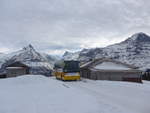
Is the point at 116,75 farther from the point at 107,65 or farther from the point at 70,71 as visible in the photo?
the point at 70,71

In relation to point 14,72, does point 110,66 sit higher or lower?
higher

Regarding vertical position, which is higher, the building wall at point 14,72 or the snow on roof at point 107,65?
the snow on roof at point 107,65

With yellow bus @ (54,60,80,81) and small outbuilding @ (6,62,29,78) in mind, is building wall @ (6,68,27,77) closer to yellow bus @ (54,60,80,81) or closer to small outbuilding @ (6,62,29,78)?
small outbuilding @ (6,62,29,78)

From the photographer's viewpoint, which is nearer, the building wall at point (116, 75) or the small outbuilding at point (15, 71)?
the building wall at point (116, 75)

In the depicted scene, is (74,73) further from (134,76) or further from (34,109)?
(34,109)

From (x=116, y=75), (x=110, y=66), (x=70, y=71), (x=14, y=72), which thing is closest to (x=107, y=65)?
(x=110, y=66)

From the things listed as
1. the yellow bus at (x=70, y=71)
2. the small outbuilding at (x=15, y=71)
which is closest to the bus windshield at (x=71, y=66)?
the yellow bus at (x=70, y=71)

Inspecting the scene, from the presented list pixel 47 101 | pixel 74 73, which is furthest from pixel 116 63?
pixel 47 101

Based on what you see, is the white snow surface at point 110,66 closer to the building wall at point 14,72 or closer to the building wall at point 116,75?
the building wall at point 116,75

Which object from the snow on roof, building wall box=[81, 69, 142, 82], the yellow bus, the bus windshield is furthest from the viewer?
the snow on roof

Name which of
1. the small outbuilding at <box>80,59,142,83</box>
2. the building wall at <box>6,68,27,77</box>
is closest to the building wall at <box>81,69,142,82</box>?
the small outbuilding at <box>80,59,142,83</box>

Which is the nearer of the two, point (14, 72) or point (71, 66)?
point (71, 66)

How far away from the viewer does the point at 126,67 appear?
52.6 meters

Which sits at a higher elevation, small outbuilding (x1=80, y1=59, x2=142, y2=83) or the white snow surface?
the white snow surface
